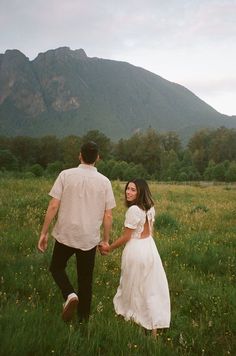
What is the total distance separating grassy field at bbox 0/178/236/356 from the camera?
4.12 metres

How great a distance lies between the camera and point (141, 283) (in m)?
5.61

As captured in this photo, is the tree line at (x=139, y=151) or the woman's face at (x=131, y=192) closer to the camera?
the woman's face at (x=131, y=192)

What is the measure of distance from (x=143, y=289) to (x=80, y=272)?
88cm

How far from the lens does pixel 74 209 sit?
5.44 metres

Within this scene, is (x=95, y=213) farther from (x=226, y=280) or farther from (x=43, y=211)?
(x=43, y=211)

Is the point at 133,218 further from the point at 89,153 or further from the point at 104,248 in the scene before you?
the point at 89,153

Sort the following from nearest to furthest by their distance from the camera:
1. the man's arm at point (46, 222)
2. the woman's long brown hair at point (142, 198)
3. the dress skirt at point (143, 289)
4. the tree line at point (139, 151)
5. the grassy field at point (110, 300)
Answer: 1. the grassy field at point (110, 300)
2. the man's arm at point (46, 222)
3. the dress skirt at point (143, 289)
4. the woman's long brown hair at point (142, 198)
5. the tree line at point (139, 151)

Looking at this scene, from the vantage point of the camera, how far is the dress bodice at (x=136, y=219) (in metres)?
5.64

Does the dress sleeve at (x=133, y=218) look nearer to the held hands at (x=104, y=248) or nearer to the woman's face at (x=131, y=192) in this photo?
the woman's face at (x=131, y=192)

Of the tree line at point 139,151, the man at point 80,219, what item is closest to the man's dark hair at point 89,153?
the man at point 80,219

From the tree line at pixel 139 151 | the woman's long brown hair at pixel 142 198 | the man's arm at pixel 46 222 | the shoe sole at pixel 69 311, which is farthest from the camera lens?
the tree line at pixel 139 151

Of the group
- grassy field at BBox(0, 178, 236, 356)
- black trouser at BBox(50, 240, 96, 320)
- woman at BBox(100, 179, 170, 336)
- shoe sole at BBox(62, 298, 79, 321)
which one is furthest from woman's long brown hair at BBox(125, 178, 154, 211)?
shoe sole at BBox(62, 298, 79, 321)

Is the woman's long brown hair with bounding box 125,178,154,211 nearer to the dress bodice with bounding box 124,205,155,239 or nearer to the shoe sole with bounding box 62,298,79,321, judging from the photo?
the dress bodice with bounding box 124,205,155,239

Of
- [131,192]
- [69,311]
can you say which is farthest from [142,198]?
[69,311]
